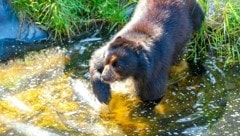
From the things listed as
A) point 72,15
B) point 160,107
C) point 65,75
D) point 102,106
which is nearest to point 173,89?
point 160,107

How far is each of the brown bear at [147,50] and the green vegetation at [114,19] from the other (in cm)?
50

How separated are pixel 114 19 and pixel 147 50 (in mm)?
1857

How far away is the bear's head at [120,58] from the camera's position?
5.32 m

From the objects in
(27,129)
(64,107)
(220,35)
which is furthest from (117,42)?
(220,35)

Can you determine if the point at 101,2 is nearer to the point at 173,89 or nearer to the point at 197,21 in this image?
the point at 197,21

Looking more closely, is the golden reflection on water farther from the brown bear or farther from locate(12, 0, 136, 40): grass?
locate(12, 0, 136, 40): grass

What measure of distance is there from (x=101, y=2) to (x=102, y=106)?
6.91ft

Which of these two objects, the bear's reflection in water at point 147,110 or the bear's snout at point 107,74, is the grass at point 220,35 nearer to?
the bear's reflection in water at point 147,110

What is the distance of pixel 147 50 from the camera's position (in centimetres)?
552

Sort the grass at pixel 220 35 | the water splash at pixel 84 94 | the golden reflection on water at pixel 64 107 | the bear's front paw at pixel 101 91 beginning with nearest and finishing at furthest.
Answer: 1. the golden reflection on water at pixel 64 107
2. the bear's front paw at pixel 101 91
3. the water splash at pixel 84 94
4. the grass at pixel 220 35

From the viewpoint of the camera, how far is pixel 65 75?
20.9 feet

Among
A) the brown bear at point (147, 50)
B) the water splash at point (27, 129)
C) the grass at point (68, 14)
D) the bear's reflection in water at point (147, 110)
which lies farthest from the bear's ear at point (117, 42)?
the grass at point (68, 14)

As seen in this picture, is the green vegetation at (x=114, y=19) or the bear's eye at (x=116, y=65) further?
the green vegetation at (x=114, y=19)

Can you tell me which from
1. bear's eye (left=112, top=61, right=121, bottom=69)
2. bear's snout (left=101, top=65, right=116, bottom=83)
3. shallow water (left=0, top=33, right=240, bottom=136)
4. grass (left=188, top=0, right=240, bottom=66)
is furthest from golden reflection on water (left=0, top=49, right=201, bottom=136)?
grass (left=188, top=0, right=240, bottom=66)
